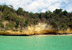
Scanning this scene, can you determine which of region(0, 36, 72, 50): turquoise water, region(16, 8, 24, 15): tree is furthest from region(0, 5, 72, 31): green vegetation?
region(0, 36, 72, 50): turquoise water

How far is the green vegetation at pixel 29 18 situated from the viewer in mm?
29197

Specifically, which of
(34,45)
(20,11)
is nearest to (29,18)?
(20,11)

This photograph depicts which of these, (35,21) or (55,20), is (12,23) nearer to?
(35,21)

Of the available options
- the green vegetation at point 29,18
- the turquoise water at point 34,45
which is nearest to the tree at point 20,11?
the green vegetation at point 29,18

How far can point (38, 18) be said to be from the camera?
113 feet

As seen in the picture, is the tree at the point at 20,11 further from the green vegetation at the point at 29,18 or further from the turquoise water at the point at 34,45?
the turquoise water at the point at 34,45

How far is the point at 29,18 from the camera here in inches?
1266


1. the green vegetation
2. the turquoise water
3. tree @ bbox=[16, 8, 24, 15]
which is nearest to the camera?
the turquoise water

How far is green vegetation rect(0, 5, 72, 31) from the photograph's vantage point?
2920 cm

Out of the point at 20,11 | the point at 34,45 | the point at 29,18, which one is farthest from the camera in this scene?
the point at 20,11

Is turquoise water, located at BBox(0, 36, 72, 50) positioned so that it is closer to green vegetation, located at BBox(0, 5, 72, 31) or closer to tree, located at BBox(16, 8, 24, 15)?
green vegetation, located at BBox(0, 5, 72, 31)

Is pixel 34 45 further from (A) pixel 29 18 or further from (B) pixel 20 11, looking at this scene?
(B) pixel 20 11

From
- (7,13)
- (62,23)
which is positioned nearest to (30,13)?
(7,13)

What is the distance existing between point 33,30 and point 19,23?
17.4 feet
